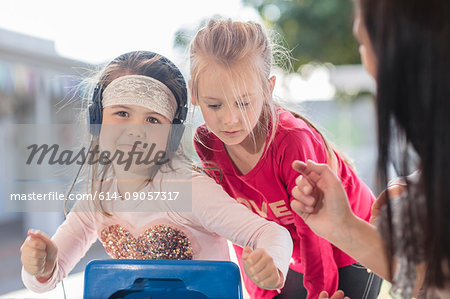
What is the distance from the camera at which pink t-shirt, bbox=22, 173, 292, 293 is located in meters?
0.76

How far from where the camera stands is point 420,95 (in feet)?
1.70

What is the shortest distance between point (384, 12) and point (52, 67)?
2223 mm

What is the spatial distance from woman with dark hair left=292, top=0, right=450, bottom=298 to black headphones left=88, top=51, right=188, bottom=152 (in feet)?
1.12

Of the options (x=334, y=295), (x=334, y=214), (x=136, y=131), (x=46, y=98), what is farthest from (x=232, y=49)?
(x=46, y=98)

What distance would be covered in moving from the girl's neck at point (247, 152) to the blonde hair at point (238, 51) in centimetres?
2

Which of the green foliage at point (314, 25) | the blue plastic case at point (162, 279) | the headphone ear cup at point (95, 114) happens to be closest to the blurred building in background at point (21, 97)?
the headphone ear cup at point (95, 114)

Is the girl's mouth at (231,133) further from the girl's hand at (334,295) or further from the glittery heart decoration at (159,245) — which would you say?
the girl's hand at (334,295)

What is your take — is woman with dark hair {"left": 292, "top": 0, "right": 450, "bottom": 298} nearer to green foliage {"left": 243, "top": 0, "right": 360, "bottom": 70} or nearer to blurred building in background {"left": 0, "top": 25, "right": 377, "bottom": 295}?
blurred building in background {"left": 0, "top": 25, "right": 377, "bottom": 295}

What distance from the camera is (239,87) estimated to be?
77cm

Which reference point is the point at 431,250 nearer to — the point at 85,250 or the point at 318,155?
the point at 318,155

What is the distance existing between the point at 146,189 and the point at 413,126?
48cm

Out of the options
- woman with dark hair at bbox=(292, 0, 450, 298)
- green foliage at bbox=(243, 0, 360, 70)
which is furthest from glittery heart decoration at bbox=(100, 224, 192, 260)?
green foliage at bbox=(243, 0, 360, 70)

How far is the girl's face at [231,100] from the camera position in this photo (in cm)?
77

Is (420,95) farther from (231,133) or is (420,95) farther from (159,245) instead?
(159,245)
